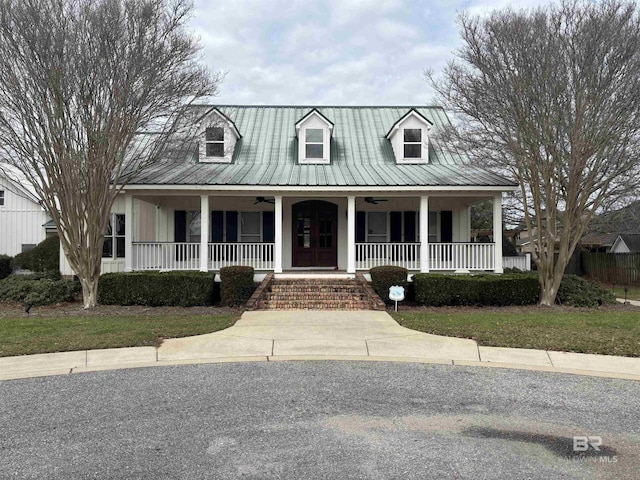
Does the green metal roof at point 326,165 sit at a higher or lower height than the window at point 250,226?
higher

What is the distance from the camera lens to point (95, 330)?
889cm

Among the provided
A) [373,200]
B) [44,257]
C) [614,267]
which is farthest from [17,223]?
[614,267]

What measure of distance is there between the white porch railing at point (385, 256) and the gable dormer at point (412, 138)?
351 centimetres

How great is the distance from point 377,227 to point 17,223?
20085 millimetres

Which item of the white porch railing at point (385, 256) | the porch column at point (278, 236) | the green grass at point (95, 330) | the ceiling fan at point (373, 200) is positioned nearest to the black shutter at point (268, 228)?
the porch column at point (278, 236)

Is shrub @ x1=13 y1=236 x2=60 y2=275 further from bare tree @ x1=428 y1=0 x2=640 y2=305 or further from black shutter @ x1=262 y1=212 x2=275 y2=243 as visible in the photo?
bare tree @ x1=428 y1=0 x2=640 y2=305

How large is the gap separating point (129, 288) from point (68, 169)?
3.43m

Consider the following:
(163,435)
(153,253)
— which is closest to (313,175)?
(153,253)

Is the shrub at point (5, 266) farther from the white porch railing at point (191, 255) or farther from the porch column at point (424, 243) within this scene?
the porch column at point (424, 243)

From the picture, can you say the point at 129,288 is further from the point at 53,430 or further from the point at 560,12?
the point at 560,12

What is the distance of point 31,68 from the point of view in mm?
11133

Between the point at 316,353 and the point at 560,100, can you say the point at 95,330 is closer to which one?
the point at 316,353

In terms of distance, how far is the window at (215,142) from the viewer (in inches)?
660

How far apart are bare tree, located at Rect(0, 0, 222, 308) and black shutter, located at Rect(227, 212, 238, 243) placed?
5000mm
